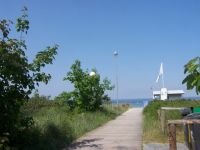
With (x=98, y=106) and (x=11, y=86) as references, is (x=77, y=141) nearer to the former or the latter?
(x=11, y=86)

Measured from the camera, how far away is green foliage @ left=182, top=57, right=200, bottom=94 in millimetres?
4160

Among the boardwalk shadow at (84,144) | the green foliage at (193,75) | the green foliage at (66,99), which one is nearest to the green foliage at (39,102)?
the green foliage at (66,99)

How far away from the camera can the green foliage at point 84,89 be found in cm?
2727

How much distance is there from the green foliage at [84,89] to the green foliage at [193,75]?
75.3 feet

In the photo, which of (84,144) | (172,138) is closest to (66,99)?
(84,144)

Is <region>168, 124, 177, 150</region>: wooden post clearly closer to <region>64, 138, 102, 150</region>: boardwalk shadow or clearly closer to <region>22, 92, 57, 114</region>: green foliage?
<region>64, 138, 102, 150</region>: boardwalk shadow

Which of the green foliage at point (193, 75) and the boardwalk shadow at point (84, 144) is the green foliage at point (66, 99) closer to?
the boardwalk shadow at point (84, 144)

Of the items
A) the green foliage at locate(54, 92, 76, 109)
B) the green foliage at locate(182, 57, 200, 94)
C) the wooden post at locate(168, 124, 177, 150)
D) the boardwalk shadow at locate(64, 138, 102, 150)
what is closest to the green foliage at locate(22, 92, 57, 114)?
the green foliage at locate(54, 92, 76, 109)

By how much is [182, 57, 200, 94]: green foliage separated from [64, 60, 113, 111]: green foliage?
75.3 ft

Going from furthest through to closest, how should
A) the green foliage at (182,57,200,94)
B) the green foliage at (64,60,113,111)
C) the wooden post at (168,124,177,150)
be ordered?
the green foliage at (64,60,113,111) → the wooden post at (168,124,177,150) → the green foliage at (182,57,200,94)

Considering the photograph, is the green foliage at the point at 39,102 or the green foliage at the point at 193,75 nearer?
the green foliage at the point at 193,75

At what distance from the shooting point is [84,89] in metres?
27.2

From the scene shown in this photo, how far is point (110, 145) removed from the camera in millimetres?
13219

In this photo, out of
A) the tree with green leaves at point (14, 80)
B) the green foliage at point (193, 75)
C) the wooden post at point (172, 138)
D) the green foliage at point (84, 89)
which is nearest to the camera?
the green foliage at point (193, 75)
